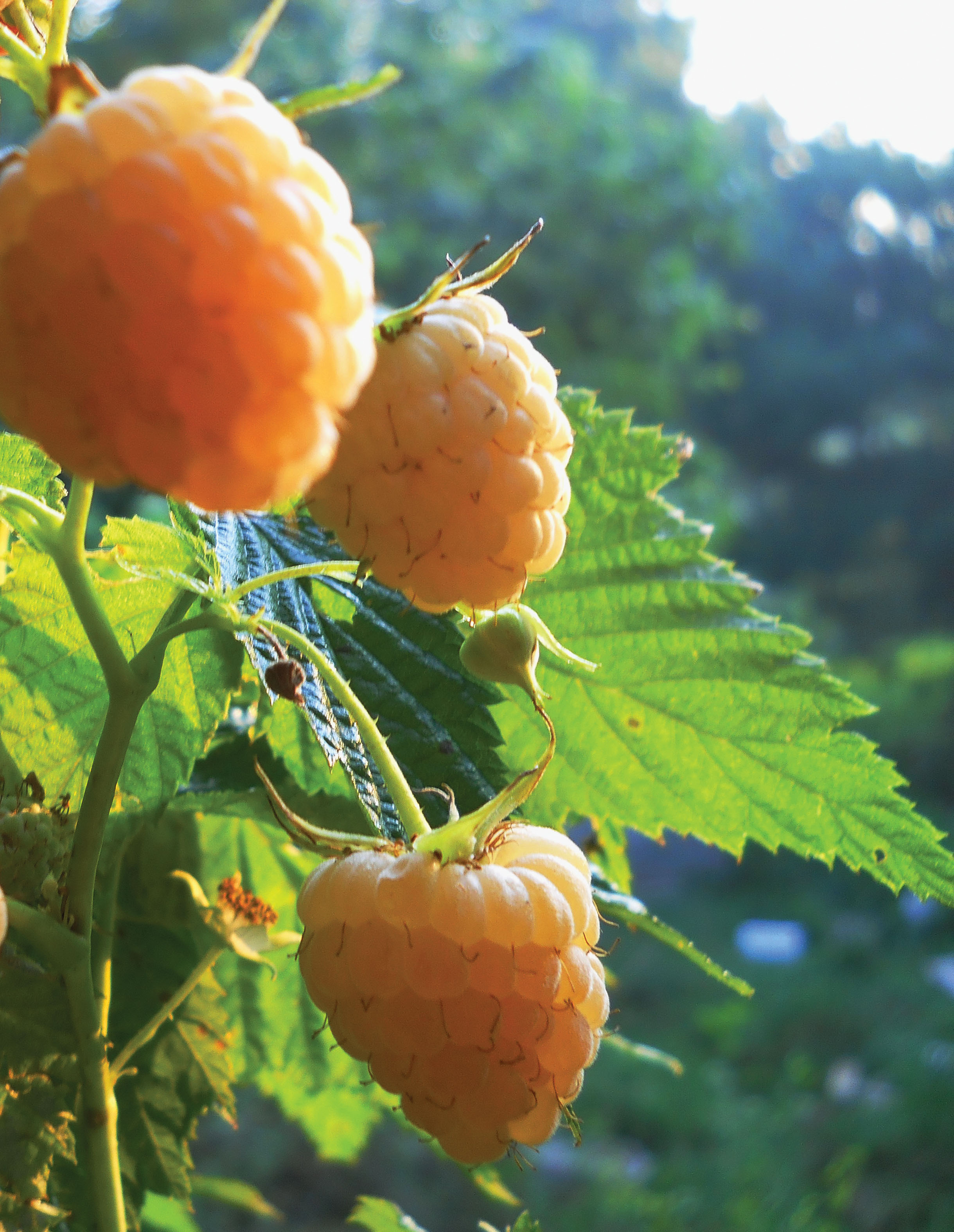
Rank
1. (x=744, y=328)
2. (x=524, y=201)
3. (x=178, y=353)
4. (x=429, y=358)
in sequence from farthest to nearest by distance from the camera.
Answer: (x=744, y=328) < (x=524, y=201) < (x=429, y=358) < (x=178, y=353)

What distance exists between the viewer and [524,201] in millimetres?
6375

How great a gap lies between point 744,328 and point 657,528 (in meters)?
7.60

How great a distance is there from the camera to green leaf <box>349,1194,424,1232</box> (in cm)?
54

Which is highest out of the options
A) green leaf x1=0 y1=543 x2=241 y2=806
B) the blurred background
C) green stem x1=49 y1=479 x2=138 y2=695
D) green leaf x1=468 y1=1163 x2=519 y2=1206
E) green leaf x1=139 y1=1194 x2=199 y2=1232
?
green stem x1=49 y1=479 x2=138 y2=695

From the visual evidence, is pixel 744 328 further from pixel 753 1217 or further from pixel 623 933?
pixel 753 1217

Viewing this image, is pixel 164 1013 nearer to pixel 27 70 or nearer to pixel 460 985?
pixel 460 985

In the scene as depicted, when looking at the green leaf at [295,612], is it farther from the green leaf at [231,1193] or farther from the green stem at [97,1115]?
the green leaf at [231,1193]

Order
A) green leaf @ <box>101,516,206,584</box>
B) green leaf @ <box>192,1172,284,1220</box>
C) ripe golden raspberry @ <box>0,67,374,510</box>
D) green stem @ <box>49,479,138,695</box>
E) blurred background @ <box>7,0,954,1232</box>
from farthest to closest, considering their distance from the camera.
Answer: blurred background @ <box>7,0,954,1232</box> → green leaf @ <box>192,1172,284,1220</box> → green leaf @ <box>101,516,206,584</box> → green stem @ <box>49,479,138,695</box> → ripe golden raspberry @ <box>0,67,374,510</box>

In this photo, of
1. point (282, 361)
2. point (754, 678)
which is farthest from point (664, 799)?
point (282, 361)

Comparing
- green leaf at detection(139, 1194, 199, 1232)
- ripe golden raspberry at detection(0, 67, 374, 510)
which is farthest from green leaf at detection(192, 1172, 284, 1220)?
ripe golden raspberry at detection(0, 67, 374, 510)

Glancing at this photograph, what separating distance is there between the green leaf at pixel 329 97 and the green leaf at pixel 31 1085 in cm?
25

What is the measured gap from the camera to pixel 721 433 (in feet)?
31.1

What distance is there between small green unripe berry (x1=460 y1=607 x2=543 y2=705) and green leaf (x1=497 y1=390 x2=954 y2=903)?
5.9 inches

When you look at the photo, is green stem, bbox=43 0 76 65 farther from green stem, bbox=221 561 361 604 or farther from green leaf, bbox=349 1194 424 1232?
green leaf, bbox=349 1194 424 1232
